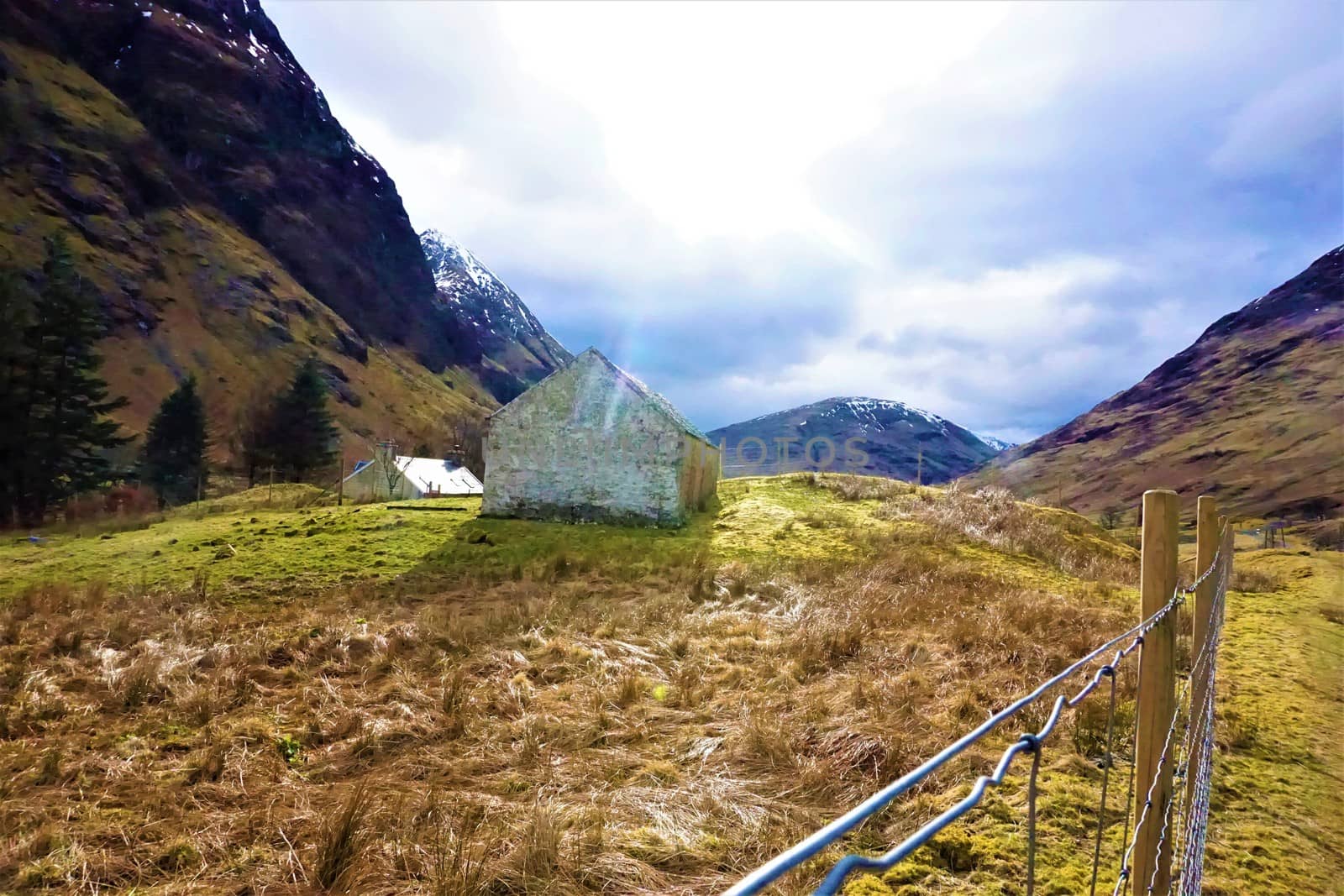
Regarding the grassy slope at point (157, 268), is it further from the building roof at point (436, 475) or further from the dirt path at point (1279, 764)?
the dirt path at point (1279, 764)

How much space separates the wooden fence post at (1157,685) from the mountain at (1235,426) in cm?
6432

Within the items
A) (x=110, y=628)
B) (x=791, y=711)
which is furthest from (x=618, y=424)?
(x=791, y=711)

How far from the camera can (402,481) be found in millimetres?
35000

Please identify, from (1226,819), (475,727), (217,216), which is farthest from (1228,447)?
(217,216)

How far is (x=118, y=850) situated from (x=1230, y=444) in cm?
14532

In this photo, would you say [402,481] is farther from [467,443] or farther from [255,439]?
[467,443]

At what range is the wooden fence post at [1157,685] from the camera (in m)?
2.82

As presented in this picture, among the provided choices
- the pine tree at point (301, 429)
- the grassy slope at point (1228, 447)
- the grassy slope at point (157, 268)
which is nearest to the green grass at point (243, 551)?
the pine tree at point (301, 429)

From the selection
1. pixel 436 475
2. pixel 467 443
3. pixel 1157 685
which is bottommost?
pixel 1157 685

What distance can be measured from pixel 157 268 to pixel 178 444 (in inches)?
2391

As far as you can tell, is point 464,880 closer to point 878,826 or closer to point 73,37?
point 878,826

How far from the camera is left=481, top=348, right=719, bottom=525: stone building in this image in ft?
66.6

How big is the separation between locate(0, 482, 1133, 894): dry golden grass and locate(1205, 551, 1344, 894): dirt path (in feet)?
3.38

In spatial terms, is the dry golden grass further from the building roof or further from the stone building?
the building roof
